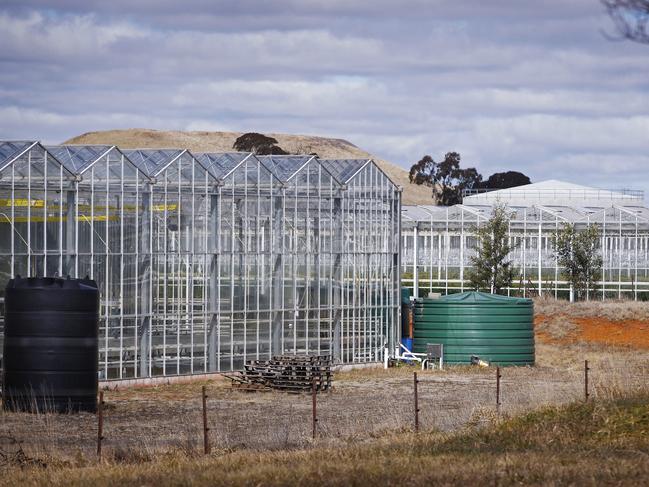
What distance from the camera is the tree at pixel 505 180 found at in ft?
390

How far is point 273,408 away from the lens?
25.3m

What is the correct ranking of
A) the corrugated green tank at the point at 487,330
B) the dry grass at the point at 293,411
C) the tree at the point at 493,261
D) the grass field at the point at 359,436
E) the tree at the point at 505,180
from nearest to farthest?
the grass field at the point at 359,436, the dry grass at the point at 293,411, the corrugated green tank at the point at 487,330, the tree at the point at 493,261, the tree at the point at 505,180

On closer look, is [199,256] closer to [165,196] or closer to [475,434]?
[165,196]

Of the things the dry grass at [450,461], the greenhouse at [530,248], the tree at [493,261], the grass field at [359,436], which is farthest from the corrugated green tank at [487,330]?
the greenhouse at [530,248]

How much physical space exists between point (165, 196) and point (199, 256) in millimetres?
1808

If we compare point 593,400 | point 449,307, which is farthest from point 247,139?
point 593,400

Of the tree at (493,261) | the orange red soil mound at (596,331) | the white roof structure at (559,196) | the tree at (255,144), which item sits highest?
the tree at (255,144)

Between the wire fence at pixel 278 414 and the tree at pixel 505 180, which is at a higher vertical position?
the tree at pixel 505 180

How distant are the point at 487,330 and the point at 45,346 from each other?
598 inches

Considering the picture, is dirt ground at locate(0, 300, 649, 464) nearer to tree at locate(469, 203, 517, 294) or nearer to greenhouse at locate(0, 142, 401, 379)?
greenhouse at locate(0, 142, 401, 379)

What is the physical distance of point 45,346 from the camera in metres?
23.3

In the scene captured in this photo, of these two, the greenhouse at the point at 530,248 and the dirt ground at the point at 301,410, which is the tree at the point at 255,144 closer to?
the greenhouse at the point at 530,248

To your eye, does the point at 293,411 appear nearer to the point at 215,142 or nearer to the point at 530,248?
the point at 530,248

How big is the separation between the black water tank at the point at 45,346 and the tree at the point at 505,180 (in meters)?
→ 96.3
